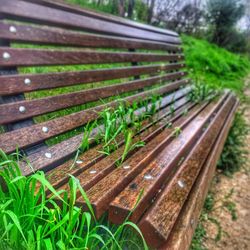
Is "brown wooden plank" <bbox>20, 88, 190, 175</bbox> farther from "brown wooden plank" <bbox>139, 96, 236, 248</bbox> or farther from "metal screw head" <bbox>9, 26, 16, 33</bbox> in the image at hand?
"metal screw head" <bbox>9, 26, 16, 33</bbox>

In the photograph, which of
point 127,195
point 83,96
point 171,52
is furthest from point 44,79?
point 171,52

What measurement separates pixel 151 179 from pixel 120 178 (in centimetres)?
14

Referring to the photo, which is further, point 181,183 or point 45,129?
point 45,129

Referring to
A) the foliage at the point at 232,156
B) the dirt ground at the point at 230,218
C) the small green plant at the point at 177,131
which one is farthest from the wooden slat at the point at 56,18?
the dirt ground at the point at 230,218

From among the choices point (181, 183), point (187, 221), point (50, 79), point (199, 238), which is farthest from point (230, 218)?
point (50, 79)

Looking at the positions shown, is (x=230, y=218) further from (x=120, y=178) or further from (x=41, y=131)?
(x=41, y=131)

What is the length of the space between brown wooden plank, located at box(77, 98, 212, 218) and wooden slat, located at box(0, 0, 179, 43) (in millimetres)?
988

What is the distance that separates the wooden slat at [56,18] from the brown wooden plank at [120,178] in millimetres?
988

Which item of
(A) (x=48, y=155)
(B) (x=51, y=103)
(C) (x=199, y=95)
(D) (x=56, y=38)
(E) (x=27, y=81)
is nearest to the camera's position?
(A) (x=48, y=155)

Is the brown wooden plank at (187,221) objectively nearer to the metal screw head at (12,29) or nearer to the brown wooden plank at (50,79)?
the brown wooden plank at (50,79)

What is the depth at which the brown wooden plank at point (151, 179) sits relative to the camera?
119cm

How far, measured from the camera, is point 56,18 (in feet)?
7.04

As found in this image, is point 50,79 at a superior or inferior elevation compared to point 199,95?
superior

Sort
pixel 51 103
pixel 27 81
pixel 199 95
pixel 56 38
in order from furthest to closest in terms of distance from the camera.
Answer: pixel 199 95 → pixel 56 38 → pixel 51 103 → pixel 27 81
